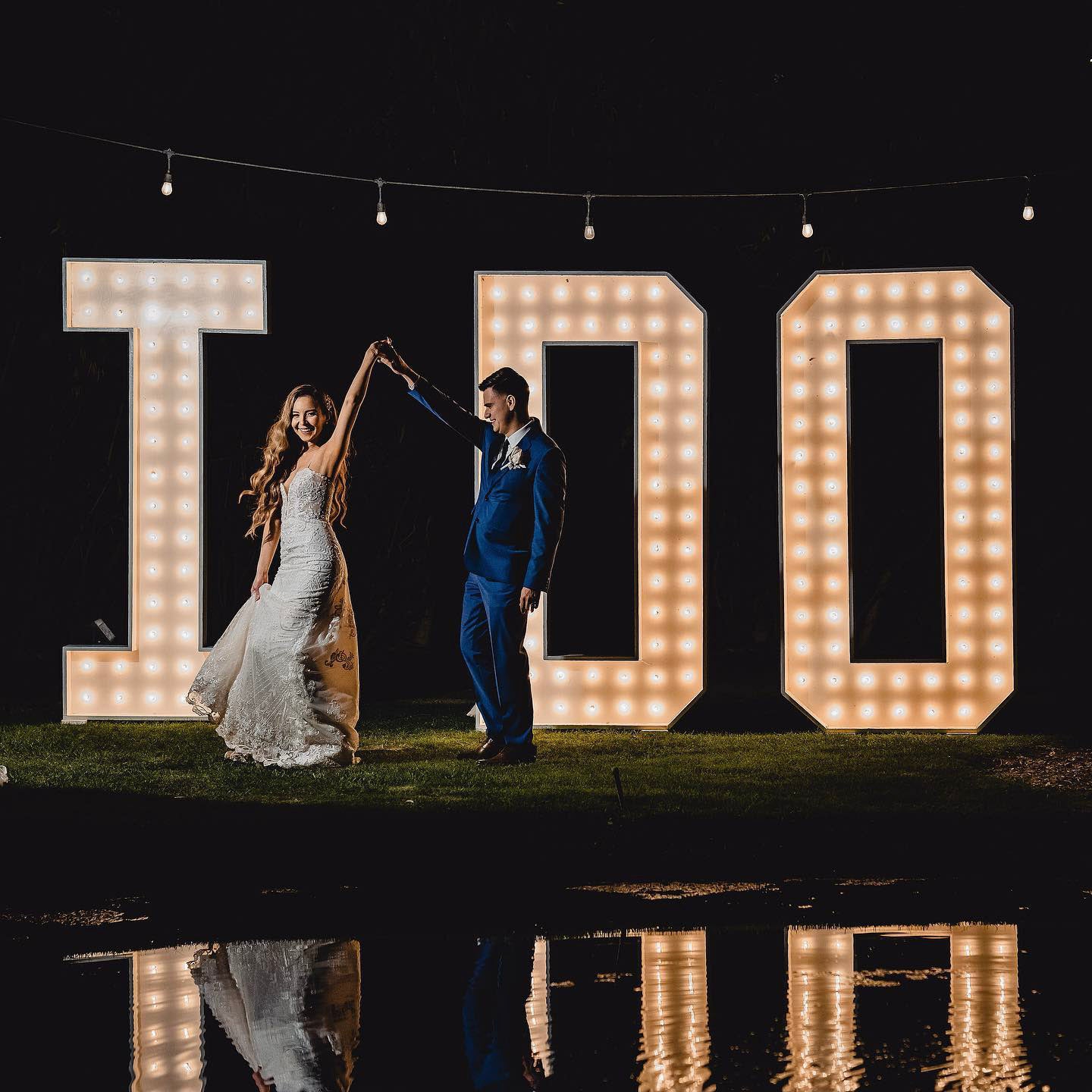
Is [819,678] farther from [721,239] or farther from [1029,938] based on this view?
[721,239]

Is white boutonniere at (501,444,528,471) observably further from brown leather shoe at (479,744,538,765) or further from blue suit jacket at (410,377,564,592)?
brown leather shoe at (479,744,538,765)

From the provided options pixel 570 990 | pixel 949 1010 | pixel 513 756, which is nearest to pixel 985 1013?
pixel 949 1010

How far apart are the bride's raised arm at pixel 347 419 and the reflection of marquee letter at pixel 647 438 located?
1.70m

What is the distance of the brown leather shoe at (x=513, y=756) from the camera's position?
832 centimetres

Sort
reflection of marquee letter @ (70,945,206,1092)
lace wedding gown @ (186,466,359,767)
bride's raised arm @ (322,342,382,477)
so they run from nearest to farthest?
reflection of marquee letter @ (70,945,206,1092)
lace wedding gown @ (186,466,359,767)
bride's raised arm @ (322,342,382,477)

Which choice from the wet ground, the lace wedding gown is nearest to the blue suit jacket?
the lace wedding gown

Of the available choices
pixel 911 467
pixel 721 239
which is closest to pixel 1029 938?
pixel 721 239

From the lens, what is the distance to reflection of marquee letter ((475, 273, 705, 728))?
9.87 metres

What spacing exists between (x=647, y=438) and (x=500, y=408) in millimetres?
1725

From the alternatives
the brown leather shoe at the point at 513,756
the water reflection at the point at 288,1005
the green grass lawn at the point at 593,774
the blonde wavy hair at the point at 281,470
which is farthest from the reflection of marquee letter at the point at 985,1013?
the blonde wavy hair at the point at 281,470

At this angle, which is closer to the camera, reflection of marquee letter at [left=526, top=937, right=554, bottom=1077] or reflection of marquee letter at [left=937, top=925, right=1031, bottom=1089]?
reflection of marquee letter at [left=937, top=925, right=1031, bottom=1089]

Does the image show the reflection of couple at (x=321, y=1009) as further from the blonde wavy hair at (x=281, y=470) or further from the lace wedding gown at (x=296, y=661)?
the blonde wavy hair at (x=281, y=470)

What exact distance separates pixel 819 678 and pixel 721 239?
8049mm

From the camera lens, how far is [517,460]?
842 cm
